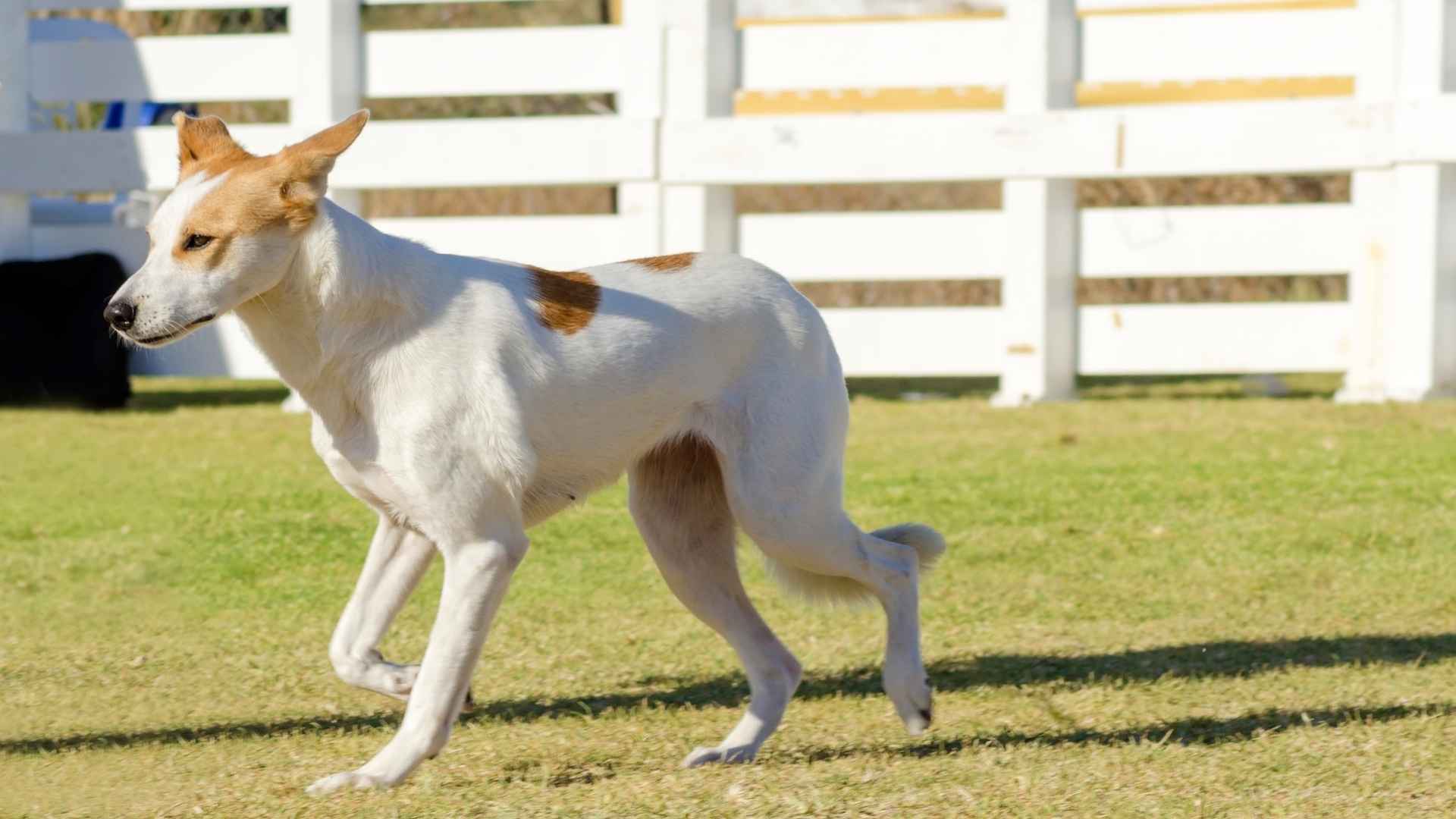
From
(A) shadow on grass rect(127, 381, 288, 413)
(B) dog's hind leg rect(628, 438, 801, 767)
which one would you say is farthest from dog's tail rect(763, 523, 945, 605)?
(A) shadow on grass rect(127, 381, 288, 413)

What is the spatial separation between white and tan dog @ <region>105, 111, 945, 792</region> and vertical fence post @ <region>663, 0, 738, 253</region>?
6.64 m

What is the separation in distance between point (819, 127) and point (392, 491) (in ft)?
24.2

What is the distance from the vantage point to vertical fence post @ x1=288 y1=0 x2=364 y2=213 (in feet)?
37.1

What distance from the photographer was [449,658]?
3.71 m

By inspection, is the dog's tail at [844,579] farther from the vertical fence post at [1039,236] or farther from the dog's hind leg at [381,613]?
the vertical fence post at [1039,236]

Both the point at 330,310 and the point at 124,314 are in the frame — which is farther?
the point at 330,310

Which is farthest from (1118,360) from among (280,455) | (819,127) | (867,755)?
(867,755)

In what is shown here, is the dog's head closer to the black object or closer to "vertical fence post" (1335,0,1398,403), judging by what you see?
the black object

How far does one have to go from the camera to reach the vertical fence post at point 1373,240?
10.4 metres

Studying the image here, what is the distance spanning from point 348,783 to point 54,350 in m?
8.18


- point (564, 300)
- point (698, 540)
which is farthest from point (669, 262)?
point (698, 540)

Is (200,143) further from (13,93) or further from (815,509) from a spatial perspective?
(13,93)

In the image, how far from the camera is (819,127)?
424 inches

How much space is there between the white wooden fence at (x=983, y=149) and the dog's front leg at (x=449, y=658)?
7.16m
